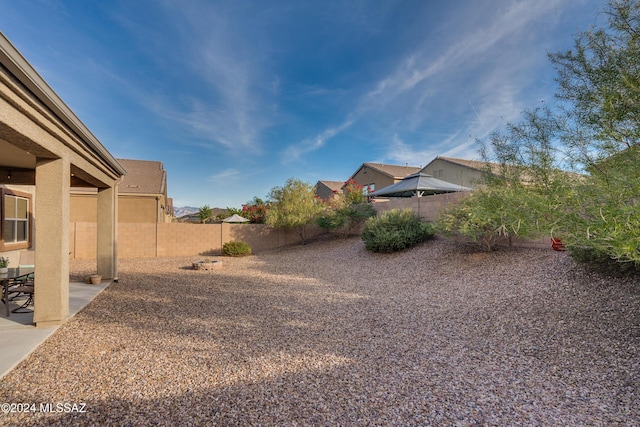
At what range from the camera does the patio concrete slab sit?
3.70 meters

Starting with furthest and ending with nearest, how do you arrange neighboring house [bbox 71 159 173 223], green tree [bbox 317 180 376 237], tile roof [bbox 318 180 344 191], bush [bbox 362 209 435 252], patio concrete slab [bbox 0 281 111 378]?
tile roof [bbox 318 180 344 191]
neighboring house [bbox 71 159 173 223]
green tree [bbox 317 180 376 237]
bush [bbox 362 209 435 252]
patio concrete slab [bbox 0 281 111 378]

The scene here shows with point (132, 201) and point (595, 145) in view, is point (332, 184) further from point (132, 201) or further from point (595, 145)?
point (595, 145)

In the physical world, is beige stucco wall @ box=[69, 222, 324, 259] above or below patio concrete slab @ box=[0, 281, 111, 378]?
above

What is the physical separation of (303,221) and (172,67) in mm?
9052

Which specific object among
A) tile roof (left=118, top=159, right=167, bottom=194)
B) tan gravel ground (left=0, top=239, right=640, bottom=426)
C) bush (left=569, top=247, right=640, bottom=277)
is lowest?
tan gravel ground (left=0, top=239, right=640, bottom=426)

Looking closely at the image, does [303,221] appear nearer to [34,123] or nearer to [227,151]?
[227,151]

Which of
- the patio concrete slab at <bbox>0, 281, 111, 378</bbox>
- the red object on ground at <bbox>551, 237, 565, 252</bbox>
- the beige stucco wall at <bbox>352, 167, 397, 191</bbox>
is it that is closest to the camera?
the patio concrete slab at <bbox>0, 281, 111, 378</bbox>

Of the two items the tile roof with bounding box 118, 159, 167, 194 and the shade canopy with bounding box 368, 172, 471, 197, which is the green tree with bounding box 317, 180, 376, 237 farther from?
the tile roof with bounding box 118, 159, 167, 194

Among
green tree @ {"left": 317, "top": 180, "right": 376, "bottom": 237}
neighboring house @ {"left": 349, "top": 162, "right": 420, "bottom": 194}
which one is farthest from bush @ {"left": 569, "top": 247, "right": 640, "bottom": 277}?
neighboring house @ {"left": 349, "top": 162, "right": 420, "bottom": 194}

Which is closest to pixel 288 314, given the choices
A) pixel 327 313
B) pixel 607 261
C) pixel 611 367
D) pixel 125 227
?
pixel 327 313

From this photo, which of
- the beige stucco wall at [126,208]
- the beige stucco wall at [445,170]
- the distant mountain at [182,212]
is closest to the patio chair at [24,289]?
the beige stucco wall at [126,208]

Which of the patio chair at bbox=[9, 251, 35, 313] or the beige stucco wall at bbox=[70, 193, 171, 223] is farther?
the beige stucco wall at bbox=[70, 193, 171, 223]

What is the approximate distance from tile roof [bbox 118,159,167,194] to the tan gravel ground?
12030 mm

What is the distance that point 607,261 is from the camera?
19.7ft
